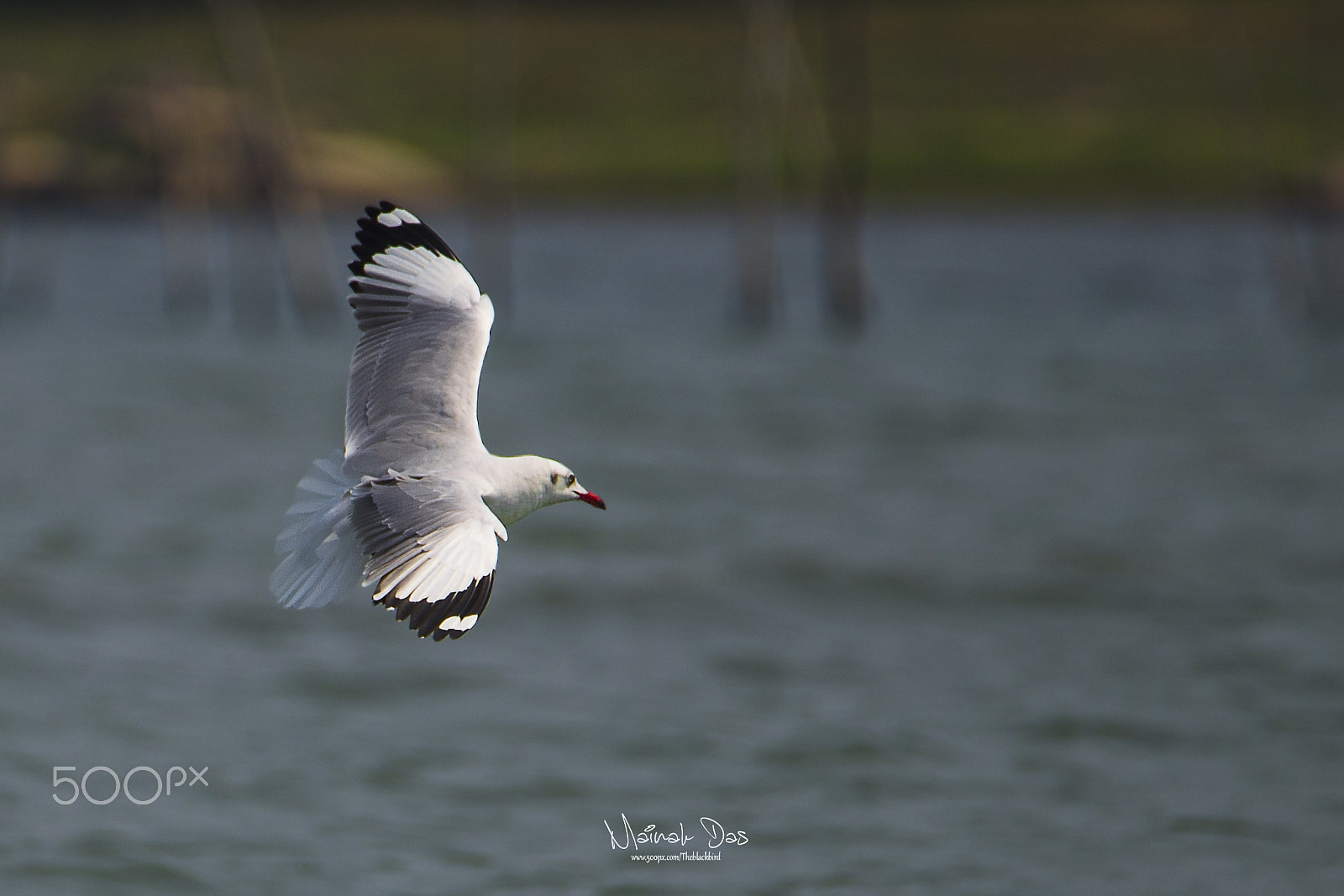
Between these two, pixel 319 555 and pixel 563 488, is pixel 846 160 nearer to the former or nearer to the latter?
pixel 563 488

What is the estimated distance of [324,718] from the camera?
38.0ft

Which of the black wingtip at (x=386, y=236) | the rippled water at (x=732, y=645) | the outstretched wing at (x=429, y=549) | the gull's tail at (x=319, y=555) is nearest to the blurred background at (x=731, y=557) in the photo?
the rippled water at (x=732, y=645)

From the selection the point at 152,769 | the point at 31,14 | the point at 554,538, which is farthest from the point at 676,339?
the point at 31,14

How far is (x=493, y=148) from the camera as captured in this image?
89.4 ft

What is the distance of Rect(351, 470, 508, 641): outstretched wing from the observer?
19.7 ft

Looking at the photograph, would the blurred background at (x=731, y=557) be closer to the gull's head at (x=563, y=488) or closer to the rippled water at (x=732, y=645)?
the rippled water at (x=732, y=645)

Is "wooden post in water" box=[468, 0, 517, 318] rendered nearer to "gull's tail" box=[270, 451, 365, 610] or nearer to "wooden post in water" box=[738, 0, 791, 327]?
"wooden post in water" box=[738, 0, 791, 327]

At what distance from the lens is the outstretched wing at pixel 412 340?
6.95m

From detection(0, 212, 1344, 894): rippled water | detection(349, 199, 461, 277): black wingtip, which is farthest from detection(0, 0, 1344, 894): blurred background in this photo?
detection(349, 199, 461, 277): black wingtip

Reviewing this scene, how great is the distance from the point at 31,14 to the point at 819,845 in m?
72.7

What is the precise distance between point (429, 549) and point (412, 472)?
586 mm

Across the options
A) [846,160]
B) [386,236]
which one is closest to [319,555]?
[386,236]

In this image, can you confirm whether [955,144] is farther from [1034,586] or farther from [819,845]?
[819,845]

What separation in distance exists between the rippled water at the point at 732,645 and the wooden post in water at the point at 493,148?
5.12 meters
